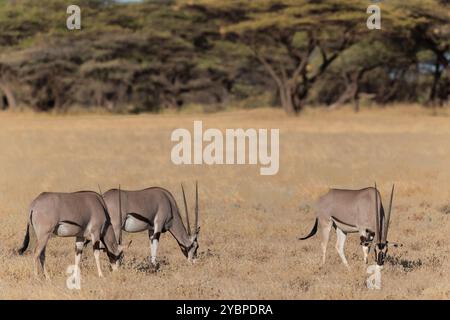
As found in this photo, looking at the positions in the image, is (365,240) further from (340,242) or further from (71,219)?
(71,219)

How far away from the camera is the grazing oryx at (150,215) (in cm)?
740

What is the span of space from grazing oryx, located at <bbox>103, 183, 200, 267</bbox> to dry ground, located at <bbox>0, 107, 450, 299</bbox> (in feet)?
1.09

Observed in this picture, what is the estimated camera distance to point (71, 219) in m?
6.71

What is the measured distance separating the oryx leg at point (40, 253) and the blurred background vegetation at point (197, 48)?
A: 29.8 metres

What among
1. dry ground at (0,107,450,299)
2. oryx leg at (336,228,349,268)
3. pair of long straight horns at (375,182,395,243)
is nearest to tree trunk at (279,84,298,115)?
dry ground at (0,107,450,299)

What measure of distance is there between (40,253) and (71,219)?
1.52ft

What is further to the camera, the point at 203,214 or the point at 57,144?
the point at 57,144

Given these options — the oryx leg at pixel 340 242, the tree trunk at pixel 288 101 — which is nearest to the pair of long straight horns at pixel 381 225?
the oryx leg at pixel 340 242

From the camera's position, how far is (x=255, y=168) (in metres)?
18.0

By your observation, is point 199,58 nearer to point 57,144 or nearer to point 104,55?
point 104,55

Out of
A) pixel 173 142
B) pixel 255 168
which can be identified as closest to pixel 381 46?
pixel 173 142

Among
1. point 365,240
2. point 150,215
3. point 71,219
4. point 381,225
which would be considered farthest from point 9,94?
point 381,225

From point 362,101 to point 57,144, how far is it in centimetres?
3667

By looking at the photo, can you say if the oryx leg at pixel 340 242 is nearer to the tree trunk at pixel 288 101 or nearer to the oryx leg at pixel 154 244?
the oryx leg at pixel 154 244
